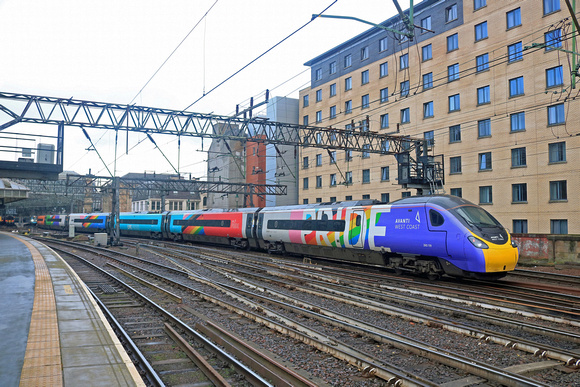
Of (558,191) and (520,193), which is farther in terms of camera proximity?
(520,193)

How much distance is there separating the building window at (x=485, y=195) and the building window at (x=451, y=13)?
13.9m

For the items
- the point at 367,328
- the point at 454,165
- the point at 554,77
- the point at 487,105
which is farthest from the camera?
the point at 454,165

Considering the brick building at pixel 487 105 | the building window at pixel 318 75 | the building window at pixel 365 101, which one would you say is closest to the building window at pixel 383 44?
the brick building at pixel 487 105

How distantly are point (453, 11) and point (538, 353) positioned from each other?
3447 cm

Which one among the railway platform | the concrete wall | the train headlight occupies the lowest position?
the railway platform

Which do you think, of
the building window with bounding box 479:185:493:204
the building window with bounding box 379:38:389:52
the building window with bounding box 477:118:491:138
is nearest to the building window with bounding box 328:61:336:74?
the building window with bounding box 379:38:389:52

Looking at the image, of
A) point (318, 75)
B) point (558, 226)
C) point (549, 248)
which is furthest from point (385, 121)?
point (549, 248)

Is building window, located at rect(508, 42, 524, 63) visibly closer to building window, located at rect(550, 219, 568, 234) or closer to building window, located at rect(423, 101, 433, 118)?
building window, located at rect(423, 101, 433, 118)

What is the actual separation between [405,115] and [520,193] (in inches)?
501

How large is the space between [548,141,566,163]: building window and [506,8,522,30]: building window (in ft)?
28.8

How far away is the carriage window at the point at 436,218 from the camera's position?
15.0 m

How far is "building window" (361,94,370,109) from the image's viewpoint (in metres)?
43.1

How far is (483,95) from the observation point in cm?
3331

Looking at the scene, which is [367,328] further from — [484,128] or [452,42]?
[452,42]
